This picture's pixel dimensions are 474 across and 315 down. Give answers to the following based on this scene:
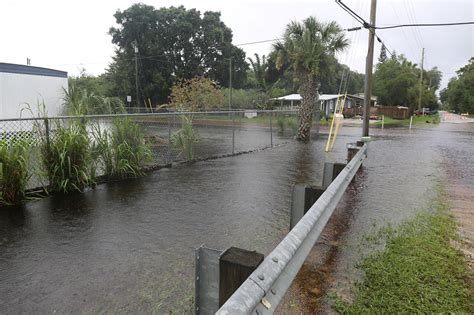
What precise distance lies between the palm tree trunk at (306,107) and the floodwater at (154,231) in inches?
331

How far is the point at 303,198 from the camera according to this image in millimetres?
4012

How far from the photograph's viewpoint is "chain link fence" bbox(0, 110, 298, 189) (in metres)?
6.16

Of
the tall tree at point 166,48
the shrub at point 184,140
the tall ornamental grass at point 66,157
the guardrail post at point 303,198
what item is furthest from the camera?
the tall tree at point 166,48

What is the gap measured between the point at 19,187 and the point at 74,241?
2155mm

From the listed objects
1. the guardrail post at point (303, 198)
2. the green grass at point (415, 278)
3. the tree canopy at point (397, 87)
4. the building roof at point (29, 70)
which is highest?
the tree canopy at point (397, 87)

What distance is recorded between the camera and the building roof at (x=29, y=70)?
12.9 m

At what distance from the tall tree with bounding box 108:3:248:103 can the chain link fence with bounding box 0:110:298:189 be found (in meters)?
26.0

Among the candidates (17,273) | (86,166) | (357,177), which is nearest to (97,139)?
(86,166)

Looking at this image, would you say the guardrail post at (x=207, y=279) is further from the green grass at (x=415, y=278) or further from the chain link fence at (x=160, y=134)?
the chain link fence at (x=160, y=134)

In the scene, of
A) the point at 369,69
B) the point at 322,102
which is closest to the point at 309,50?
the point at 369,69

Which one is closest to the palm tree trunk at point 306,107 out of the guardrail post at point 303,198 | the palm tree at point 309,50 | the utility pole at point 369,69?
the palm tree at point 309,50

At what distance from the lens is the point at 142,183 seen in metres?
7.40

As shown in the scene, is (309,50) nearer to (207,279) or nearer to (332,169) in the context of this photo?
(332,169)

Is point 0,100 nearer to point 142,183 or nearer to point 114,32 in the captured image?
point 142,183
